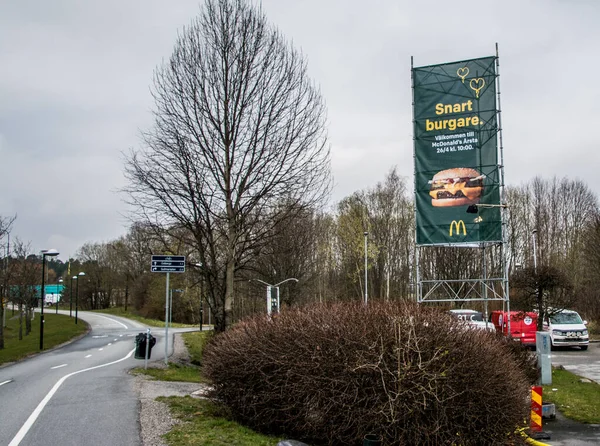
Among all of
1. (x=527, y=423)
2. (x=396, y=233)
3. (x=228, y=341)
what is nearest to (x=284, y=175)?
(x=228, y=341)

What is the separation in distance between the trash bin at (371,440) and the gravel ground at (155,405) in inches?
109

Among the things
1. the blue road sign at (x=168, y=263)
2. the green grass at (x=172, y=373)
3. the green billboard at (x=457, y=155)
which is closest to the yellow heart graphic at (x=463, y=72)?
the green billboard at (x=457, y=155)

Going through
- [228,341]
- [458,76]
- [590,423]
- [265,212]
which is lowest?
[590,423]

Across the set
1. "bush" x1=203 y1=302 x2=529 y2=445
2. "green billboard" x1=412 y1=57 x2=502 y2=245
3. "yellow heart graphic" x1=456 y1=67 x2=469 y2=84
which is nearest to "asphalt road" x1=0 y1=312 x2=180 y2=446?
"bush" x1=203 y1=302 x2=529 y2=445

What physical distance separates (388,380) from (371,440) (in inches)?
32.2

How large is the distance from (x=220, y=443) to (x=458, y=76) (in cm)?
1791

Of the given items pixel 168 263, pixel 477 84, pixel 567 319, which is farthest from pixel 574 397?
pixel 567 319

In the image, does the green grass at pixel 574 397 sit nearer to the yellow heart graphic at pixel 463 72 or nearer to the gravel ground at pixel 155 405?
the gravel ground at pixel 155 405

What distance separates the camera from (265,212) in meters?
22.3

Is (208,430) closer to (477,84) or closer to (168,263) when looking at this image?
(168,263)

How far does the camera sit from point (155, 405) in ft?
34.5

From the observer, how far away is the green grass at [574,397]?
11086 mm

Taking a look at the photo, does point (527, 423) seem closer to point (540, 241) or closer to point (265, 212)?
point (265, 212)

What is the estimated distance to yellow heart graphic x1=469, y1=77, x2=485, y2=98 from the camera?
21391 mm
